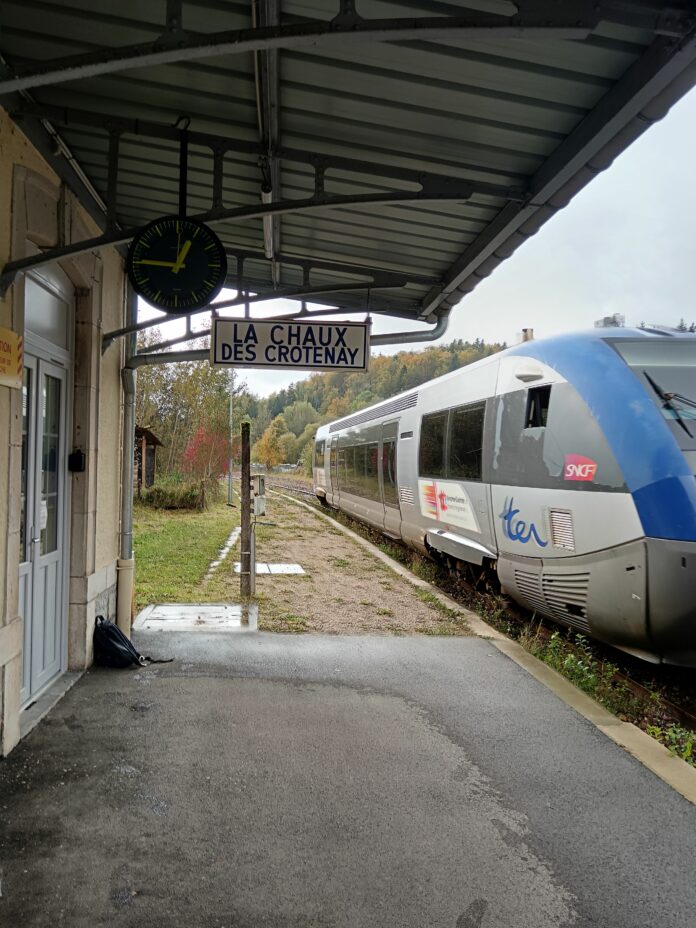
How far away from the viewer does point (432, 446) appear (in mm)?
10203

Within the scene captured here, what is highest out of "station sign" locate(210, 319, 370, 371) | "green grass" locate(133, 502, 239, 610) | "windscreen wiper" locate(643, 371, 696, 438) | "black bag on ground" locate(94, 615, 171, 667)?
"station sign" locate(210, 319, 370, 371)

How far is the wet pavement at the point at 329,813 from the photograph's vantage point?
2824 mm

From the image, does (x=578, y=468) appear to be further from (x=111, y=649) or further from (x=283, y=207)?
(x=111, y=649)

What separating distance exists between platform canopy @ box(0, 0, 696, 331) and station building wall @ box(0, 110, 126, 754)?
27 cm

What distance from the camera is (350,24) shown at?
8.68 feet

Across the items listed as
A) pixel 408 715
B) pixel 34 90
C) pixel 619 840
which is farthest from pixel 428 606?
pixel 34 90

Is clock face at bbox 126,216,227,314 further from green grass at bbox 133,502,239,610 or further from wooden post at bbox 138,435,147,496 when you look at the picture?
wooden post at bbox 138,435,147,496

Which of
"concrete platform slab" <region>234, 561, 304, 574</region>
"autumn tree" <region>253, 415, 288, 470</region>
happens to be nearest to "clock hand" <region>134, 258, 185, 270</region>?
"concrete platform slab" <region>234, 561, 304, 574</region>

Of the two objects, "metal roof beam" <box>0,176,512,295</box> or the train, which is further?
the train

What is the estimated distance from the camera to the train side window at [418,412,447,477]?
968 cm

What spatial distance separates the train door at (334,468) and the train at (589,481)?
12.1 metres

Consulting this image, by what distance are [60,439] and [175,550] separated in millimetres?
8397

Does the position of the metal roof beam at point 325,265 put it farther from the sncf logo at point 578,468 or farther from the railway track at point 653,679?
the railway track at point 653,679

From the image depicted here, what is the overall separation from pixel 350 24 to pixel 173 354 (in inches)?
163
